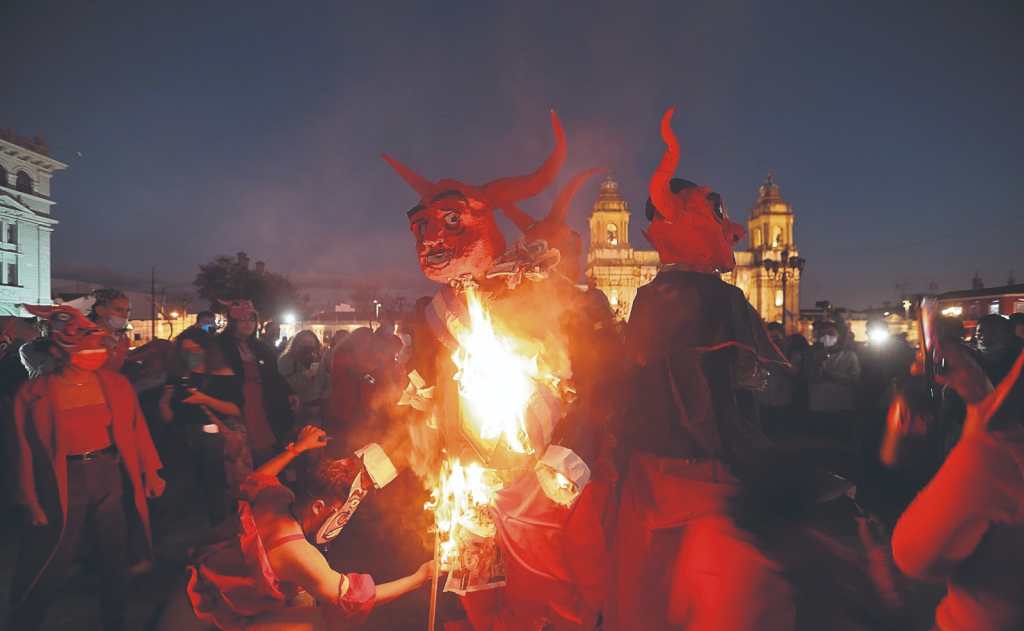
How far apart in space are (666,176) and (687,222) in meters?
0.28

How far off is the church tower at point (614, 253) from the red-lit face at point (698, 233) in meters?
59.4

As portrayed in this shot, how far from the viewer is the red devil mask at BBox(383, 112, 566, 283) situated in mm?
2568

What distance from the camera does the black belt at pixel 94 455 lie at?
3318mm

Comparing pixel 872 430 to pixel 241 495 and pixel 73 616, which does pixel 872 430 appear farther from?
pixel 73 616

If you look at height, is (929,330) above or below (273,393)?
above

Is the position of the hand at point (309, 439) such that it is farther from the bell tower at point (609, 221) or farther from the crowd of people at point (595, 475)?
the bell tower at point (609, 221)

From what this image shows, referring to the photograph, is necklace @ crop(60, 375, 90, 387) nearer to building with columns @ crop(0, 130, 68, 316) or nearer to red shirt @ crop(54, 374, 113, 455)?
red shirt @ crop(54, 374, 113, 455)

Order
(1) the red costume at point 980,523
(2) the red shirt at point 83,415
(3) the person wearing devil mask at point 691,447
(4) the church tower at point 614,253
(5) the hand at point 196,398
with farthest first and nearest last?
(4) the church tower at point 614,253, (5) the hand at point 196,398, (2) the red shirt at point 83,415, (3) the person wearing devil mask at point 691,447, (1) the red costume at point 980,523

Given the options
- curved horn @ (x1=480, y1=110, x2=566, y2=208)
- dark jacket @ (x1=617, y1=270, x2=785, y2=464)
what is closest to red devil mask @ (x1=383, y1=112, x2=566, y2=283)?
curved horn @ (x1=480, y1=110, x2=566, y2=208)

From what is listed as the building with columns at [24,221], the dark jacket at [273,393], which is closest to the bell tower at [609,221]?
the building with columns at [24,221]

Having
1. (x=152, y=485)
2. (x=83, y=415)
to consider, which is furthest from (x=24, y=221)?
(x=83, y=415)

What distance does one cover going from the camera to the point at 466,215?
259 centimetres

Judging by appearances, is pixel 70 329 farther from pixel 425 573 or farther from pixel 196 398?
pixel 425 573

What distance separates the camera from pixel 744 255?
7094 cm
